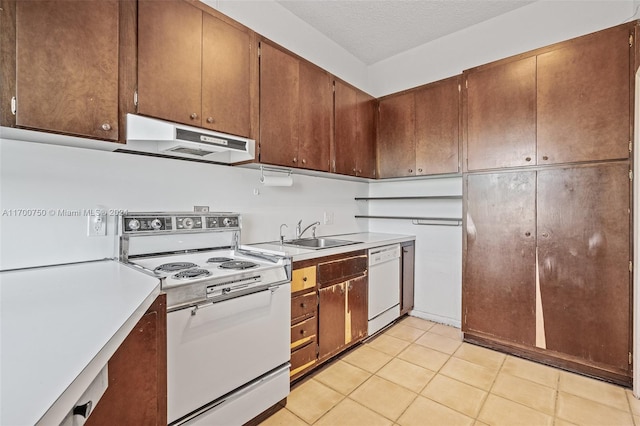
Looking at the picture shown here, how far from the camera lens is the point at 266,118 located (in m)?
2.16

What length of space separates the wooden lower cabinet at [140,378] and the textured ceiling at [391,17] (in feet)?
8.94

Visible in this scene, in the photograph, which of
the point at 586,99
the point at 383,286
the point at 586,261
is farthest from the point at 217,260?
the point at 586,99

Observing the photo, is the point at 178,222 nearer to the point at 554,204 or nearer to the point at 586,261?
the point at 554,204

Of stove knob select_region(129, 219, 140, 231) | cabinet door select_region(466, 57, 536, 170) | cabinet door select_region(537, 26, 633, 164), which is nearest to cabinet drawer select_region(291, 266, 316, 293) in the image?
stove knob select_region(129, 219, 140, 231)

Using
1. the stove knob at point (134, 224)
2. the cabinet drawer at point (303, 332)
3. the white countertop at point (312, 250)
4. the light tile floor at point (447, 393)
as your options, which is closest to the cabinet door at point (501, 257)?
the light tile floor at point (447, 393)

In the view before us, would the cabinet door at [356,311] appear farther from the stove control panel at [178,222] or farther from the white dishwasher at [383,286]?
the stove control panel at [178,222]

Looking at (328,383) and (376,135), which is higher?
(376,135)

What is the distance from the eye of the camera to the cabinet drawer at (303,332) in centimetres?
193

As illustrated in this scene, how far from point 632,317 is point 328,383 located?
2.09m

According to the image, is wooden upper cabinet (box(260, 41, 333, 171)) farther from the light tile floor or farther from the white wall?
the light tile floor

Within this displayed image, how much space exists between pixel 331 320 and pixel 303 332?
300mm

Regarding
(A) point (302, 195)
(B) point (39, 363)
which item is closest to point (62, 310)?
(B) point (39, 363)

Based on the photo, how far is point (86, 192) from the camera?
5.35 ft

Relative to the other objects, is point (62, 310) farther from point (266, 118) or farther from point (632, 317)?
point (632, 317)
